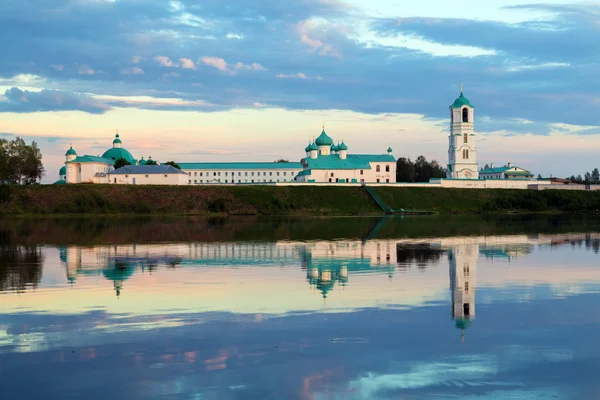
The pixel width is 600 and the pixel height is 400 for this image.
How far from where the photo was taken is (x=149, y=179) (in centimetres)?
9050

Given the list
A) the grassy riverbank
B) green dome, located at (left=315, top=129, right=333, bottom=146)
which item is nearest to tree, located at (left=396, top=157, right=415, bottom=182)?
green dome, located at (left=315, top=129, right=333, bottom=146)

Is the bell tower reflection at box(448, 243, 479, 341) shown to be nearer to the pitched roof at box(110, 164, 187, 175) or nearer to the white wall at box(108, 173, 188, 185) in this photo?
the white wall at box(108, 173, 188, 185)

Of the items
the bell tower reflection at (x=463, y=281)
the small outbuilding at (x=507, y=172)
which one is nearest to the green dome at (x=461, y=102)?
the small outbuilding at (x=507, y=172)

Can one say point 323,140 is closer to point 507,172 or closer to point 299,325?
point 507,172

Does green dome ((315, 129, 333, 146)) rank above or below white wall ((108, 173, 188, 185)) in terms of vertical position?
above

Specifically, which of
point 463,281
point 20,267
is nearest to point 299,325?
point 463,281

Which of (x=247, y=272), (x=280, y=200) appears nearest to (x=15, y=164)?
(x=280, y=200)

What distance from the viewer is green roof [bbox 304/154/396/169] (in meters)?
101

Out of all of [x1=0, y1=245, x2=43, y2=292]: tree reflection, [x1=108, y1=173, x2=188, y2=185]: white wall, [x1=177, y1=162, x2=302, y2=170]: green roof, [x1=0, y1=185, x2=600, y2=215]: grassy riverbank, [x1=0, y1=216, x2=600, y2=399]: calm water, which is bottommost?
[x1=0, y1=216, x2=600, y2=399]: calm water

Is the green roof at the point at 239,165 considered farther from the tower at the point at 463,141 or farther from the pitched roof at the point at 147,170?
the tower at the point at 463,141

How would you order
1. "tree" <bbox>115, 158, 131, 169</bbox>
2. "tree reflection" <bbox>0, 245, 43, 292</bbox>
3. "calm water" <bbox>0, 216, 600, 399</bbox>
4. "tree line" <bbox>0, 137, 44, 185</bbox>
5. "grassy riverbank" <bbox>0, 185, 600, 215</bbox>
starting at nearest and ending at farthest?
1. "calm water" <bbox>0, 216, 600, 399</bbox>
2. "tree reflection" <bbox>0, 245, 43, 292</bbox>
3. "grassy riverbank" <bbox>0, 185, 600, 215</bbox>
4. "tree line" <bbox>0, 137, 44, 185</bbox>
5. "tree" <bbox>115, 158, 131, 169</bbox>

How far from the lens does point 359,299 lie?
19.4 meters

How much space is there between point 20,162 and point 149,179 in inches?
630

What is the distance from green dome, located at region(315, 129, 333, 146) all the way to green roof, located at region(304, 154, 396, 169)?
6.62 ft
